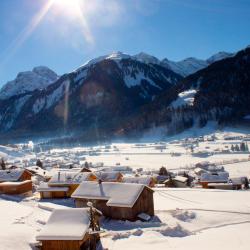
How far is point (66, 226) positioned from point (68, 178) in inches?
1031

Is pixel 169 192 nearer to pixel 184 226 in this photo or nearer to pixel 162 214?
pixel 162 214

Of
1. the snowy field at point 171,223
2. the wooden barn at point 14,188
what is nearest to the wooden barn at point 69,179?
the snowy field at point 171,223

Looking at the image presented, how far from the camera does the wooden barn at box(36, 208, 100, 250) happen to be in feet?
87.8

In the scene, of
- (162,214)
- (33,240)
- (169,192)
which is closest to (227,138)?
(169,192)

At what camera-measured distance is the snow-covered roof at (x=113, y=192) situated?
1489 inches

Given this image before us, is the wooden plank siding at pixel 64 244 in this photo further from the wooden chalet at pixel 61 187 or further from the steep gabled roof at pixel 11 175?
the steep gabled roof at pixel 11 175

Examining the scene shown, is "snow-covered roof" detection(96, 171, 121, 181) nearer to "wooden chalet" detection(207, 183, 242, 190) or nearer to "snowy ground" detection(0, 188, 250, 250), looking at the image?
"wooden chalet" detection(207, 183, 242, 190)

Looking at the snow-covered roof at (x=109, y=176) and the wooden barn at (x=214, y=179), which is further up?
the snow-covered roof at (x=109, y=176)

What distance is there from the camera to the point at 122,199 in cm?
3819

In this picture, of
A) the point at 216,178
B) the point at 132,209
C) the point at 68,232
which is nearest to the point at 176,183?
the point at 216,178

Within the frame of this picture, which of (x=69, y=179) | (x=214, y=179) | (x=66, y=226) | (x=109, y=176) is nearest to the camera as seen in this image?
(x=66, y=226)

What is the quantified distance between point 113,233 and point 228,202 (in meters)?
16.0

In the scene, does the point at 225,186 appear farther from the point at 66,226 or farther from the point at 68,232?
the point at 68,232

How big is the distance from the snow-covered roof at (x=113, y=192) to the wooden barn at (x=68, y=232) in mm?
8570
